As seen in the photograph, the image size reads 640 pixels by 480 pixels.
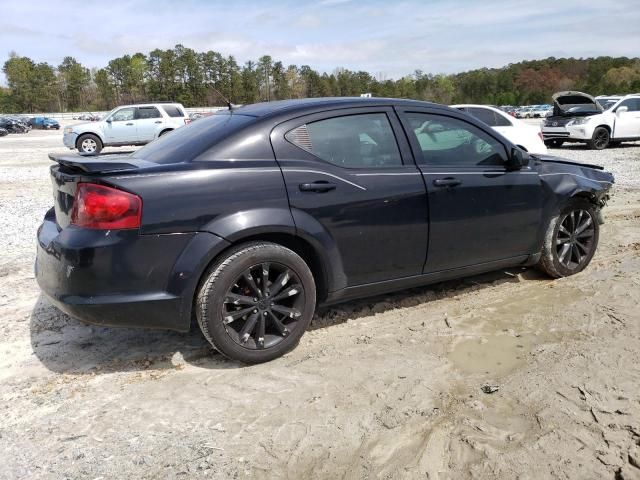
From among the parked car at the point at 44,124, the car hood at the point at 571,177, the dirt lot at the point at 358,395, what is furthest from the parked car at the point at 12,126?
the car hood at the point at 571,177

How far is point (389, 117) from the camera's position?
3881 mm

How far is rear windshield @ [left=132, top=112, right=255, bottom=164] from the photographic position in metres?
3.34

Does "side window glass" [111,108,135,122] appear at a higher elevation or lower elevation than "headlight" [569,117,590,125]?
higher

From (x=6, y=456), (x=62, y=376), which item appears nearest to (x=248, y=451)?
(x=6, y=456)

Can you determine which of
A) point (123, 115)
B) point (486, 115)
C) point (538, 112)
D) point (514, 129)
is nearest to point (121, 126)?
point (123, 115)

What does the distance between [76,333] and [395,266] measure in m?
2.31

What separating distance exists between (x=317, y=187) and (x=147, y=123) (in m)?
16.9

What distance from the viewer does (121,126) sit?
1861 cm

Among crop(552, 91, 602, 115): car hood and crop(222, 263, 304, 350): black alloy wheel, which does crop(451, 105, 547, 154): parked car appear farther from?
crop(222, 263, 304, 350): black alloy wheel

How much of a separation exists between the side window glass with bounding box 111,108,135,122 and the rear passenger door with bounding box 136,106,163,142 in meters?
0.20

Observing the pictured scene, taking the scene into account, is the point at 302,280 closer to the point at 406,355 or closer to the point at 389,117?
the point at 406,355

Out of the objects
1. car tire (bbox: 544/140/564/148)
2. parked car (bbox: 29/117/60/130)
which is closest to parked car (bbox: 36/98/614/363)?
car tire (bbox: 544/140/564/148)

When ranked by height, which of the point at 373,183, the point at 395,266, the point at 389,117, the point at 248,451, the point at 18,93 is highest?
the point at 18,93

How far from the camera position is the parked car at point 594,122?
655 inches
